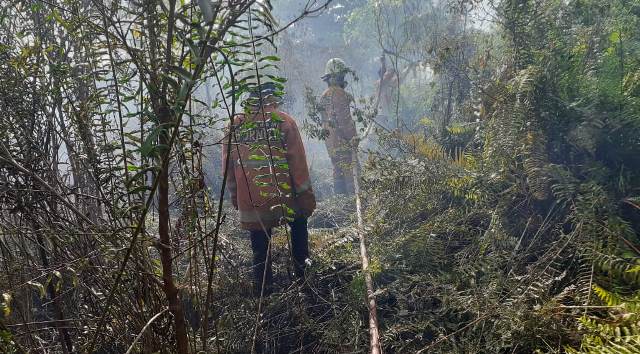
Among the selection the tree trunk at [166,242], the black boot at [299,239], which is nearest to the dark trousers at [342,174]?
the black boot at [299,239]

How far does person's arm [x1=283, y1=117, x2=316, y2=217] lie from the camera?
3447 millimetres

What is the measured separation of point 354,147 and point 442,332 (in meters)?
4.40

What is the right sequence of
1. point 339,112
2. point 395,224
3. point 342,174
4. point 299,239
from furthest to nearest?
point 342,174
point 339,112
point 395,224
point 299,239

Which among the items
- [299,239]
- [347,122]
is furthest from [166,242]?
[347,122]

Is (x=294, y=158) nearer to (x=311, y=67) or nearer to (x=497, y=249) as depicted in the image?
(x=497, y=249)

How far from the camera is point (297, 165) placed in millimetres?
3471

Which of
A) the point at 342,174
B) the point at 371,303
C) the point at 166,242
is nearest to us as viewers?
the point at 166,242

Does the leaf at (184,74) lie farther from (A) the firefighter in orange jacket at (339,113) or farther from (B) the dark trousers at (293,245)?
(A) the firefighter in orange jacket at (339,113)

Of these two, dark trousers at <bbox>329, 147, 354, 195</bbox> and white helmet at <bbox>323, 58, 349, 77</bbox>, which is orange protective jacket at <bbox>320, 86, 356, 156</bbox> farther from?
white helmet at <bbox>323, 58, 349, 77</bbox>

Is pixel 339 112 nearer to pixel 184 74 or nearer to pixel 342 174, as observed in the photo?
pixel 342 174

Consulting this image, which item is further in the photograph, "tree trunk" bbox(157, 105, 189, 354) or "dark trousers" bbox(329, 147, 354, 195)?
"dark trousers" bbox(329, 147, 354, 195)

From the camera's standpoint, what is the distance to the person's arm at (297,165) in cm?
345

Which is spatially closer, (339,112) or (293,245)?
(293,245)

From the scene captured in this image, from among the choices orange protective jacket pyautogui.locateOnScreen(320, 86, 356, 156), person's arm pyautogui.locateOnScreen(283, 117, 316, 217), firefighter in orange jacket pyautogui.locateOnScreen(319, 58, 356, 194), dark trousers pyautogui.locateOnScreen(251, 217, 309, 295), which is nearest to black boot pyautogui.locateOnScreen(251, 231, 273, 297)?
dark trousers pyautogui.locateOnScreen(251, 217, 309, 295)
